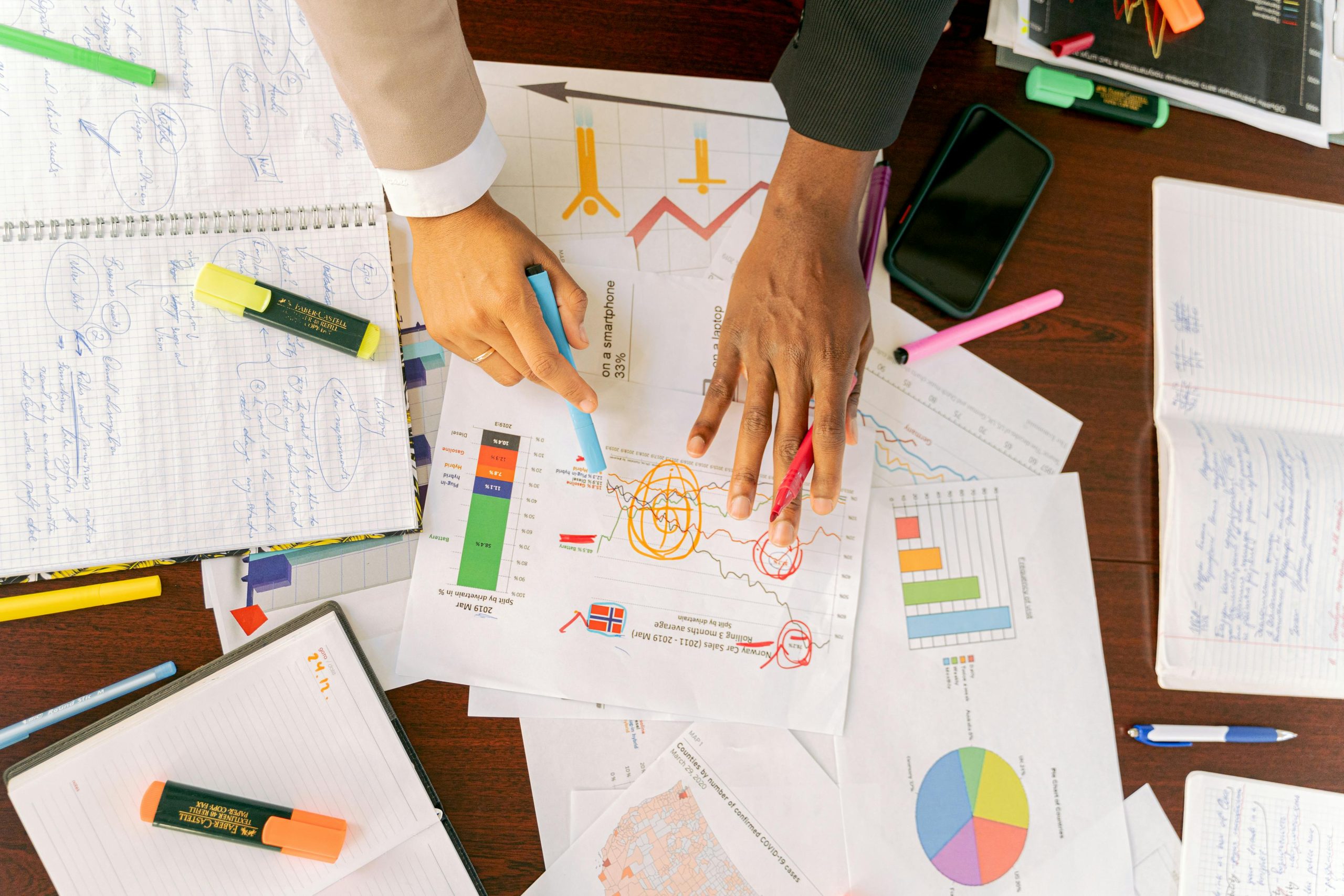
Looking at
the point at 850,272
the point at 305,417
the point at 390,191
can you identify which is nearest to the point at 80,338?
the point at 305,417

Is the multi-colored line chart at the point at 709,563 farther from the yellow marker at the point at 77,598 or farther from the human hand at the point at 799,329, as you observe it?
the yellow marker at the point at 77,598

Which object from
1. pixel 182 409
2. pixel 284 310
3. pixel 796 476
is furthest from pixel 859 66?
pixel 182 409

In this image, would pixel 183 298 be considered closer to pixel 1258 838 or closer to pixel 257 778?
pixel 257 778

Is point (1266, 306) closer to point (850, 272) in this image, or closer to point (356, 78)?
point (850, 272)

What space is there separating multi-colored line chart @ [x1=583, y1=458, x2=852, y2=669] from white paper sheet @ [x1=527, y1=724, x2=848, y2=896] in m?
0.11

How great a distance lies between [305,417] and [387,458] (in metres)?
0.09

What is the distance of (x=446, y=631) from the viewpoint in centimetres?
79

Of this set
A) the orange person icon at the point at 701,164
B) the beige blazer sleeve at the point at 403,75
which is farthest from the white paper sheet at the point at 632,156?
the beige blazer sleeve at the point at 403,75

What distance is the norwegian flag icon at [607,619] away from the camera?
797 millimetres

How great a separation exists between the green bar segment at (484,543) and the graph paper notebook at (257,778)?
0.13 metres

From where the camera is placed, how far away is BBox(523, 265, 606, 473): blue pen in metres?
0.77

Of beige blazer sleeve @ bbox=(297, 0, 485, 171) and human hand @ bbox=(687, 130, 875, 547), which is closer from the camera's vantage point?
beige blazer sleeve @ bbox=(297, 0, 485, 171)

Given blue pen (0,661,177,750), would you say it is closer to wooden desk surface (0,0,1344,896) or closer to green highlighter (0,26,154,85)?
green highlighter (0,26,154,85)

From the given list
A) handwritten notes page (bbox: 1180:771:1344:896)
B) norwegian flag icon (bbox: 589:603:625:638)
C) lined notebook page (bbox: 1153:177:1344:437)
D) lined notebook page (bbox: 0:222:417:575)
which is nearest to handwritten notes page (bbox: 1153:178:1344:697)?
lined notebook page (bbox: 1153:177:1344:437)
